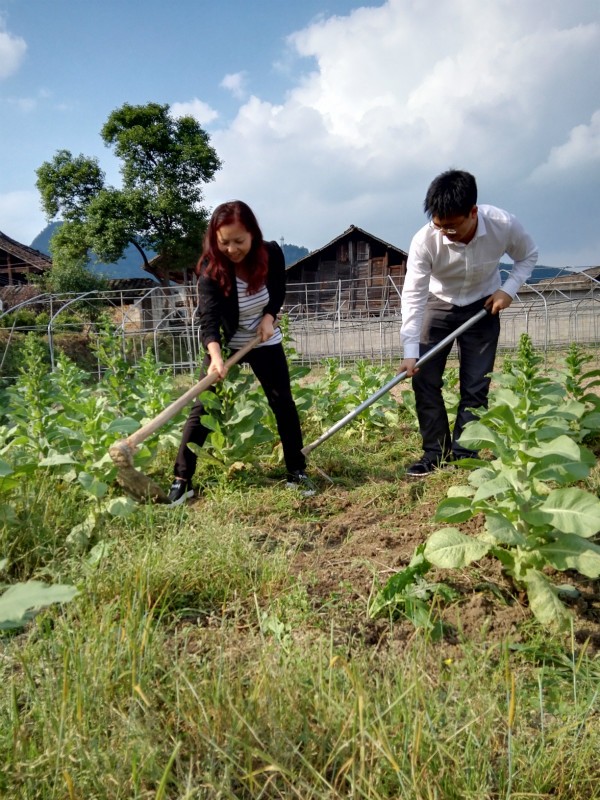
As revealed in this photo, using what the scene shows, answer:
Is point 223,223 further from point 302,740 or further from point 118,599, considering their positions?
point 302,740

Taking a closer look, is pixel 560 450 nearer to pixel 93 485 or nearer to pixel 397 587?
pixel 397 587

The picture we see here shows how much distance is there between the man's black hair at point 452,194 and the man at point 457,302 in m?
0.27

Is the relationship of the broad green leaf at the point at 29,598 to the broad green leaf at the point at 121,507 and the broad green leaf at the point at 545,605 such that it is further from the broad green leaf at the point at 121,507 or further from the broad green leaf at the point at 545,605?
the broad green leaf at the point at 121,507

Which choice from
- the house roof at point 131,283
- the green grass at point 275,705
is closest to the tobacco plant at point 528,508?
the green grass at point 275,705

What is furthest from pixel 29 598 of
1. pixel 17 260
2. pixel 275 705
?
pixel 17 260

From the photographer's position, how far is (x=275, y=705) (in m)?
1.35

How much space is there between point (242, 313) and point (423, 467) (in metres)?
1.63

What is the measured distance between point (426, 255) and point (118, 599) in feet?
9.40

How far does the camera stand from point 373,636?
1888mm

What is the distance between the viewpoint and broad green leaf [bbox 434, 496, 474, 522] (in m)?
2.17

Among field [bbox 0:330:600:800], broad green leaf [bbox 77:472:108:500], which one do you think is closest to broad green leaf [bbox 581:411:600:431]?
field [bbox 0:330:600:800]

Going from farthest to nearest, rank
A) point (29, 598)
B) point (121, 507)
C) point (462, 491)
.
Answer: point (121, 507)
point (462, 491)
point (29, 598)

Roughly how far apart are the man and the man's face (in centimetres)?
1

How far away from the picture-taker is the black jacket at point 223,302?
337 centimetres
